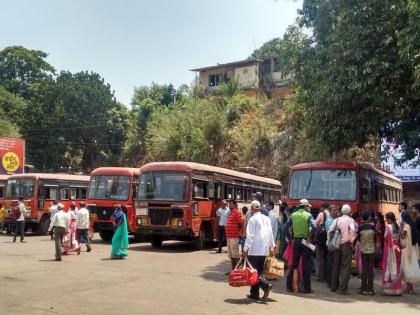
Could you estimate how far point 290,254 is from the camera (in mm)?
10602

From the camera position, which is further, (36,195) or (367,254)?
(36,195)

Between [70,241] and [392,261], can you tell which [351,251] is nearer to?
[392,261]

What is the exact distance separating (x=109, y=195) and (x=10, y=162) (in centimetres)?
1884

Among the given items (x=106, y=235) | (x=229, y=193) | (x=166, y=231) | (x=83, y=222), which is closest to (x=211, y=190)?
(x=229, y=193)

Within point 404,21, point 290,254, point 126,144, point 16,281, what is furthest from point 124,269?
point 126,144

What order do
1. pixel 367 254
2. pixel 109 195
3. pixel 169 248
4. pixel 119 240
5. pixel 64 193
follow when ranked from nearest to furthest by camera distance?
pixel 367 254 → pixel 119 240 → pixel 169 248 → pixel 109 195 → pixel 64 193

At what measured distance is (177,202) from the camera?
17.1 meters

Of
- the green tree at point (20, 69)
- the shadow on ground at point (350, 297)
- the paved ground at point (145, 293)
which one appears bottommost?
the shadow on ground at point (350, 297)

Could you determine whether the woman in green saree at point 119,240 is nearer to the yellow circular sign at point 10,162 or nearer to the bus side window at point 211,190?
the bus side window at point 211,190

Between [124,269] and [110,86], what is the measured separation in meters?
38.0

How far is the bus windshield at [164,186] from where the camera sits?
17250 mm

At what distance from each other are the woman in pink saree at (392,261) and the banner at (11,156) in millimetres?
30970

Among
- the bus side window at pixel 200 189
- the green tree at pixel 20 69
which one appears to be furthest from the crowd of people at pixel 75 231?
the green tree at pixel 20 69

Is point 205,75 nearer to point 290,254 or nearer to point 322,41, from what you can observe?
point 322,41
